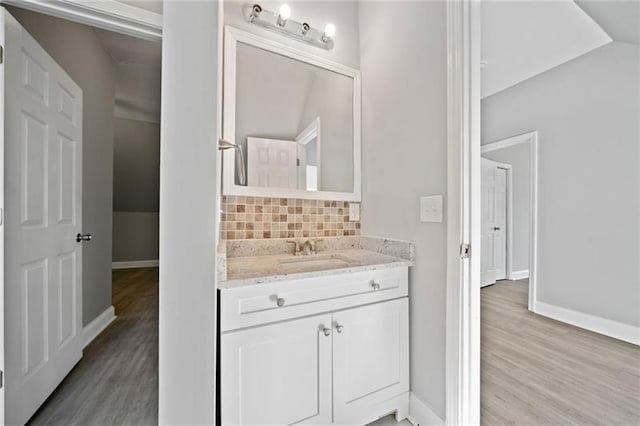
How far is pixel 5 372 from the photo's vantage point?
123 centimetres

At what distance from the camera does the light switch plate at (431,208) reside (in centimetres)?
133

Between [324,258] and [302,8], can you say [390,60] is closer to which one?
[302,8]

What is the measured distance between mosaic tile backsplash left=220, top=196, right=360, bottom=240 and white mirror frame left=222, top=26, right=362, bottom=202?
50mm

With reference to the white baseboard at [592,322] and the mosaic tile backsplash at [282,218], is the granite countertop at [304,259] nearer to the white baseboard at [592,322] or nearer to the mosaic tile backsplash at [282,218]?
the mosaic tile backsplash at [282,218]

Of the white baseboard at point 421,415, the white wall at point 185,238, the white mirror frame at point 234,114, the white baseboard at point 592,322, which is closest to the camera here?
the white wall at point 185,238

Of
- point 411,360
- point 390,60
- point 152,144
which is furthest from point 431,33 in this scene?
point 152,144

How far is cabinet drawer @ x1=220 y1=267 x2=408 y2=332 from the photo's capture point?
1.08 metres

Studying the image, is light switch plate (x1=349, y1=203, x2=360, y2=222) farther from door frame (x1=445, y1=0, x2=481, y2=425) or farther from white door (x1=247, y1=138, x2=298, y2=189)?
door frame (x1=445, y1=0, x2=481, y2=425)

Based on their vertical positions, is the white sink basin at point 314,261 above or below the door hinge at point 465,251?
below

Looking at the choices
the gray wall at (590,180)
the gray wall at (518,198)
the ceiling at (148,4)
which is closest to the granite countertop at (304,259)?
the ceiling at (148,4)

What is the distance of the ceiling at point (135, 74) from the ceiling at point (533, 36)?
2713 mm

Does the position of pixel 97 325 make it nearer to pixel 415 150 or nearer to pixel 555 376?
pixel 415 150

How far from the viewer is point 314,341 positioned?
122 cm

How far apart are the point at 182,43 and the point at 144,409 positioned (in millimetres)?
1834
